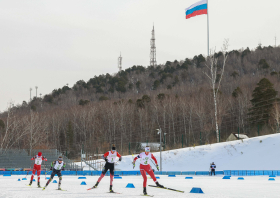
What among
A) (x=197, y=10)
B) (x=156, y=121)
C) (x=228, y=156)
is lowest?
(x=228, y=156)

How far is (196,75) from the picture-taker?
14738cm

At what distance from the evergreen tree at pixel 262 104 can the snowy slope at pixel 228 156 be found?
22.1m

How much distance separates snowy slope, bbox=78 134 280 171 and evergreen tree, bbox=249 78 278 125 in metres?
22.1

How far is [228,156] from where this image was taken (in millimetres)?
49750

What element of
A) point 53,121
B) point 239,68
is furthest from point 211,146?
point 239,68

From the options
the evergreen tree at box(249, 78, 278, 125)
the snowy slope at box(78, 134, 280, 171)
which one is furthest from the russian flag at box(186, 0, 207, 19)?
the evergreen tree at box(249, 78, 278, 125)

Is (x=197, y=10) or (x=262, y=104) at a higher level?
(x=197, y=10)

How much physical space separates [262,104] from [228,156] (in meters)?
28.1

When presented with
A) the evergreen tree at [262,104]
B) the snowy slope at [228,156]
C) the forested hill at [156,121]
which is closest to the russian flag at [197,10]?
the snowy slope at [228,156]

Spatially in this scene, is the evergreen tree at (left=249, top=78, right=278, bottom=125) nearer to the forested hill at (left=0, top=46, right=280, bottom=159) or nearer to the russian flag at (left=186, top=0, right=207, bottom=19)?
the forested hill at (left=0, top=46, right=280, bottom=159)

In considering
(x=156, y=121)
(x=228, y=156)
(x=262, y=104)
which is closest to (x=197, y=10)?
(x=228, y=156)

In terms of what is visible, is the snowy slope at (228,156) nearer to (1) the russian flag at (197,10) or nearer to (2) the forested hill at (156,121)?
(2) the forested hill at (156,121)

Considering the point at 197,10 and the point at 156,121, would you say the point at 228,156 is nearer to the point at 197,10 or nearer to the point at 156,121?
the point at 197,10

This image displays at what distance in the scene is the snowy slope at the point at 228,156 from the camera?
46406 millimetres
